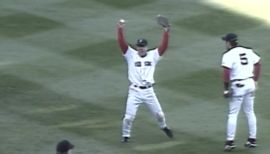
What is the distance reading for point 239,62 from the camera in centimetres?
1341

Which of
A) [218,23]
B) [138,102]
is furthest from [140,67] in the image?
[218,23]

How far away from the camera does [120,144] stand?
14.0 metres

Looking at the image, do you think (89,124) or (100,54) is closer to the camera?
(89,124)

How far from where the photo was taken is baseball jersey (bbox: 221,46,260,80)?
13.4m

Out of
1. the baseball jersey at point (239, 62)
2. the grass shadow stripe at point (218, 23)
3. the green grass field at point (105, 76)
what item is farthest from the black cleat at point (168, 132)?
the grass shadow stripe at point (218, 23)

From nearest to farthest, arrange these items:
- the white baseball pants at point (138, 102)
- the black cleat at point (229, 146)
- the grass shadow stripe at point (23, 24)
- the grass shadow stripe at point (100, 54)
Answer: the black cleat at point (229, 146) < the white baseball pants at point (138, 102) < the grass shadow stripe at point (100, 54) < the grass shadow stripe at point (23, 24)

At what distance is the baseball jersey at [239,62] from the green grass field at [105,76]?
4.06ft

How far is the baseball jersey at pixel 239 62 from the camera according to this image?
13391mm

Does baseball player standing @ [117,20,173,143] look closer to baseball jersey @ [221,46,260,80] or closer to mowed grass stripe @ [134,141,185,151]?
mowed grass stripe @ [134,141,185,151]

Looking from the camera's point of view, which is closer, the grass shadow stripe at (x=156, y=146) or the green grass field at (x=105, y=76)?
the grass shadow stripe at (x=156, y=146)

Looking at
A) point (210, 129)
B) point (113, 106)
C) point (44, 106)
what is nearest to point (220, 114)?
point (210, 129)

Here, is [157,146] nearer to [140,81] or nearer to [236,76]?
[140,81]

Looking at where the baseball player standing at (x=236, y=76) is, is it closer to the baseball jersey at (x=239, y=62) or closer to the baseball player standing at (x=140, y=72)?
the baseball jersey at (x=239, y=62)

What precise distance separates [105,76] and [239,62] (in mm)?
4391
